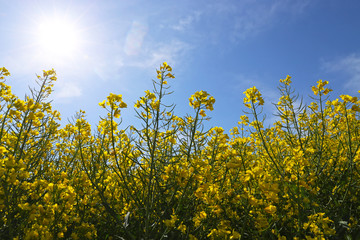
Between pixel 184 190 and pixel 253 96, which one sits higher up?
pixel 253 96

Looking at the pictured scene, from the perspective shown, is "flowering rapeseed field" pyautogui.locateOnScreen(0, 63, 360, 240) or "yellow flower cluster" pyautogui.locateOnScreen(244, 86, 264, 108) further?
"yellow flower cluster" pyautogui.locateOnScreen(244, 86, 264, 108)

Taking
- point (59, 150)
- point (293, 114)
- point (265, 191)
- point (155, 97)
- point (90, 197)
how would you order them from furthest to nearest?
point (59, 150)
point (293, 114)
point (90, 197)
point (155, 97)
point (265, 191)

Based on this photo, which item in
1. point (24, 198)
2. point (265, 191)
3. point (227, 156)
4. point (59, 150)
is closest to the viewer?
point (265, 191)

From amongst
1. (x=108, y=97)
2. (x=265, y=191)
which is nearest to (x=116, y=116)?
A: (x=108, y=97)

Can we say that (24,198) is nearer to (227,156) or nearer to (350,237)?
(227,156)

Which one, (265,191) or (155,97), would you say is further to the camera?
(155,97)

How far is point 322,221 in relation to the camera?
184cm

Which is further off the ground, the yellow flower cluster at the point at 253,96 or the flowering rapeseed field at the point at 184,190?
the yellow flower cluster at the point at 253,96

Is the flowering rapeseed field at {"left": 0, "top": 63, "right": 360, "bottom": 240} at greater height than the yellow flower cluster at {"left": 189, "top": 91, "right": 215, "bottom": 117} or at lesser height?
lesser

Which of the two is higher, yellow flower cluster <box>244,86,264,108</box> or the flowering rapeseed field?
yellow flower cluster <box>244,86,264,108</box>

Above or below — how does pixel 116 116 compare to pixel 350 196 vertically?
above

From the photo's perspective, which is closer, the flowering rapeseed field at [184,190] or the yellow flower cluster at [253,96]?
the flowering rapeseed field at [184,190]

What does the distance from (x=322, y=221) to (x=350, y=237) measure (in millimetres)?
439

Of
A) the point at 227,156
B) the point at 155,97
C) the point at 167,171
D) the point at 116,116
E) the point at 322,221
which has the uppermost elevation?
the point at 155,97
